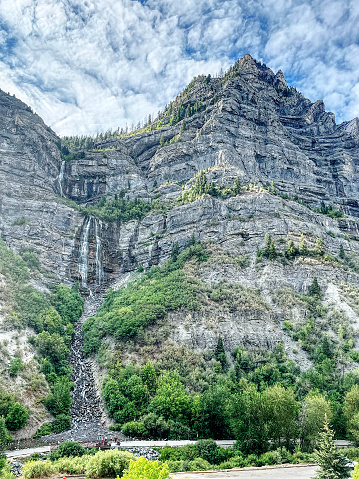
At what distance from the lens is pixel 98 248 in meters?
101

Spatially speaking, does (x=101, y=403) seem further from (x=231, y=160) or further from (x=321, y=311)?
(x=231, y=160)

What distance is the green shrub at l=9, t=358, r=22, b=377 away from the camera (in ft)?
162

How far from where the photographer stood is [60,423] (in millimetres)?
46219

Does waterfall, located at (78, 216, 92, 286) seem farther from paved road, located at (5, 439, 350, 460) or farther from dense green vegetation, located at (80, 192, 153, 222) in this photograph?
paved road, located at (5, 439, 350, 460)

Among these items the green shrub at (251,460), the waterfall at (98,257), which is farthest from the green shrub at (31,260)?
the green shrub at (251,460)

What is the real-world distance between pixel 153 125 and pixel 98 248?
7510 centimetres

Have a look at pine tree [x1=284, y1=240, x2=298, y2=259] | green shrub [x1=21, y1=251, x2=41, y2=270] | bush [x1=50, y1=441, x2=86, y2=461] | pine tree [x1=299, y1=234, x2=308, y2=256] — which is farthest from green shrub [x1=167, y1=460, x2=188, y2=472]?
green shrub [x1=21, y1=251, x2=41, y2=270]

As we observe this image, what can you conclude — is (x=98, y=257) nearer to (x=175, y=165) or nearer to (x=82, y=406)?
(x=175, y=165)

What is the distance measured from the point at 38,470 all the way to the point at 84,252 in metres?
73.8

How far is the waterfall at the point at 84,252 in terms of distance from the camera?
9350 cm

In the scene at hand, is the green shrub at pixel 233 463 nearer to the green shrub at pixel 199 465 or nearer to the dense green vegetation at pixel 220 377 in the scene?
the green shrub at pixel 199 465

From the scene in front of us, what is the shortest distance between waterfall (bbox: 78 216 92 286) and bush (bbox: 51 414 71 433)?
46.8m

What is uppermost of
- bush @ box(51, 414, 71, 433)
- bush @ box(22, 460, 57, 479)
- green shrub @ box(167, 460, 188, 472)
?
bush @ box(51, 414, 71, 433)

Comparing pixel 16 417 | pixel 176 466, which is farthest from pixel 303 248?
pixel 16 417
